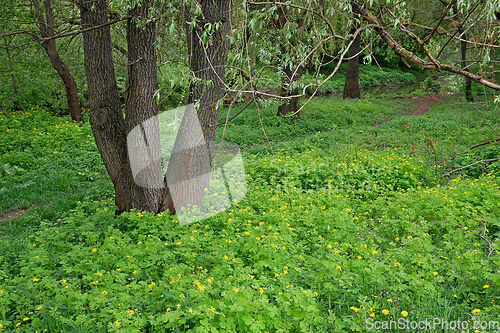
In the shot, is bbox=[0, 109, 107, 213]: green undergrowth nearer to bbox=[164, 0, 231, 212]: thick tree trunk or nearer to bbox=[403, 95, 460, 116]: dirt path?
bbox=[164, 0, 231, 212]: thick tree trunk

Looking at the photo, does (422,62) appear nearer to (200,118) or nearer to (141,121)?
(200,118)

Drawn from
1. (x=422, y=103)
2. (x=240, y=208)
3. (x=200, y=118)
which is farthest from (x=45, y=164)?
(x=422, y=103)

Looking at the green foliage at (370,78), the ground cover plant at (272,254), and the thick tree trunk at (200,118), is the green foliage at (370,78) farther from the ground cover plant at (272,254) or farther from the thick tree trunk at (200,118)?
the thick tree trunk at (200,118)

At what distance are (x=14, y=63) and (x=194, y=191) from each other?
1137 centimetres

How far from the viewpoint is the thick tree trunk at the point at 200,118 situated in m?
4.38

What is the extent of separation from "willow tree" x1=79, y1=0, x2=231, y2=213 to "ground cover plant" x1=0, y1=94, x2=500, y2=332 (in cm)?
48

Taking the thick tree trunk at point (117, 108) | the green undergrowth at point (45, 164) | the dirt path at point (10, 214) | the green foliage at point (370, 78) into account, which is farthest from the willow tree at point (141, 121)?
the green foliage at point (370, 78)

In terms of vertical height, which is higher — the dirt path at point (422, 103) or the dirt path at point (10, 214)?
the dirt path at point (10, 214)

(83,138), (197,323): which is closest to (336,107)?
(83,138)

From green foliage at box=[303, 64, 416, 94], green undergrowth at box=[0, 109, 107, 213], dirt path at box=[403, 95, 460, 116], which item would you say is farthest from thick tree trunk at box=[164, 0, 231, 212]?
green foliage at box=[303, 64, 416, 94]

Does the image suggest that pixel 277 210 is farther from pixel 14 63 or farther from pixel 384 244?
pixel 14 63

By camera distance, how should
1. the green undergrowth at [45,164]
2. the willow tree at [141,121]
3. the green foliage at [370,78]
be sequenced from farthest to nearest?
the green foliage at [370,78] → the green undergrowth at [45,164] → the willow tree at [141,121]

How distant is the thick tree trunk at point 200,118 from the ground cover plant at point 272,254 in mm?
563

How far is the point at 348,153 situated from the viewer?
311 inches
